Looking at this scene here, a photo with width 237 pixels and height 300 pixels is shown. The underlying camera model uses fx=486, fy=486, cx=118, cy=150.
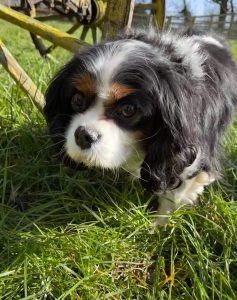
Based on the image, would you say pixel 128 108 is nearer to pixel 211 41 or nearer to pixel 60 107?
pixel 60 107

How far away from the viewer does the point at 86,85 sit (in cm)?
165

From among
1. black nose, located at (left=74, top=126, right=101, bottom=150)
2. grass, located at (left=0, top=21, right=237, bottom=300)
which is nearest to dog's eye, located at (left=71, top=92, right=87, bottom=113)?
black nose, located at (left=74, top=126, right=101, bottom=150)

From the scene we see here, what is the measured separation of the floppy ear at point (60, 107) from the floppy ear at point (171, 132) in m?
0.34

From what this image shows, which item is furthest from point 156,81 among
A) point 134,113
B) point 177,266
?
point 177,266

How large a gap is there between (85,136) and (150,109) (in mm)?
250

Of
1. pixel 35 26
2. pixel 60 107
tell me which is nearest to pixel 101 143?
pixel 60 107

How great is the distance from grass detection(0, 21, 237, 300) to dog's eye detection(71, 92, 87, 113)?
0.44 meters

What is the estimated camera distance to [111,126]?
1.62 metres

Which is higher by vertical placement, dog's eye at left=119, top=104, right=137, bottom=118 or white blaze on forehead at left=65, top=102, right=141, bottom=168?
dog's eye at left=119, top=104, right=137, bottom=118

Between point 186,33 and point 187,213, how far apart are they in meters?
0.89

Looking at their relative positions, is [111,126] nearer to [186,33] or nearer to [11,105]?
[186,33]

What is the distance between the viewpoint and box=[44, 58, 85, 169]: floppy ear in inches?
71.9

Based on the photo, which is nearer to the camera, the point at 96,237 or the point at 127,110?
the point at 127,110

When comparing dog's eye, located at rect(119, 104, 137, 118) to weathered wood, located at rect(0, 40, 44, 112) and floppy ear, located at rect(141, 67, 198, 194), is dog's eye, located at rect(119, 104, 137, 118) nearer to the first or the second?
floppy ear, located at rect(141, 67, 198, 194)
